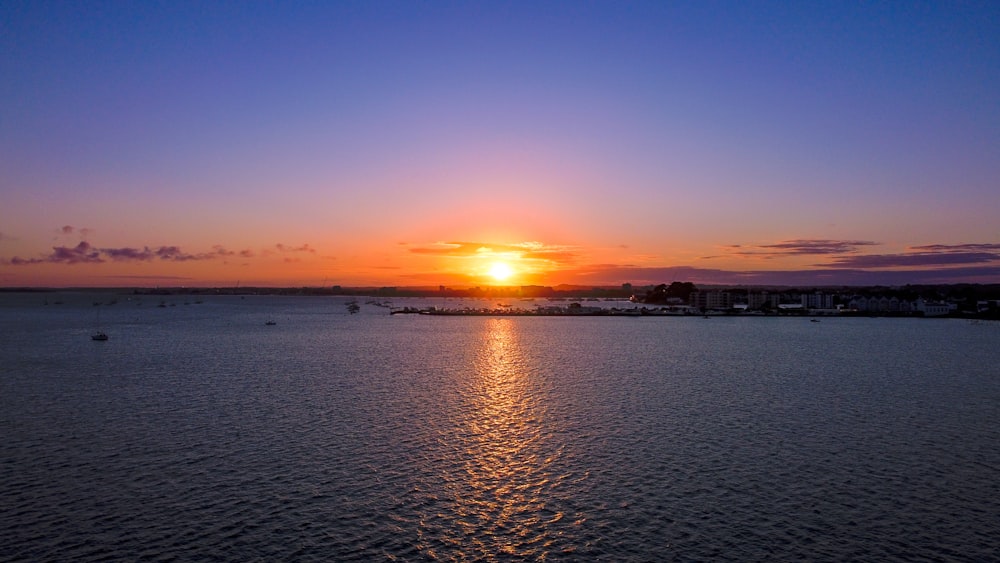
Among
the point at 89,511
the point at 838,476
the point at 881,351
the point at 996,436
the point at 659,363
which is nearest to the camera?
the point at 89,511

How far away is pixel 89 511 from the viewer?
60.9 ft

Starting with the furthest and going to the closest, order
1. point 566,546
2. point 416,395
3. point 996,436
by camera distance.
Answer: point 416,395
point 996,436
point 566,546

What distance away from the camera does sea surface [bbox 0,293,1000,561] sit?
16.9 m

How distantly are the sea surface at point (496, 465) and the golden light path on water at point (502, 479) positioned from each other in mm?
101

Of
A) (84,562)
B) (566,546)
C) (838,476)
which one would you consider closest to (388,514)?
(566,546)

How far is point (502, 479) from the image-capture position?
2217 centimetres

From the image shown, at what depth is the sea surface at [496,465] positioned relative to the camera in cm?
1694

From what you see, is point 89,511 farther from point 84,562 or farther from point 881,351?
point 881,351

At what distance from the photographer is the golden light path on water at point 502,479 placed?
17.1 m

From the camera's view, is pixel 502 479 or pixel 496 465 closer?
pixel 502 479

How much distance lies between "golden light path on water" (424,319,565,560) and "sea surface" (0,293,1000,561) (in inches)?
4.0

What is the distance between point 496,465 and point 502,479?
173cm

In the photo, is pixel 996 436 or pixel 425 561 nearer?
pixel 425 561

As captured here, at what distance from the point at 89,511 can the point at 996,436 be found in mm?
36084
